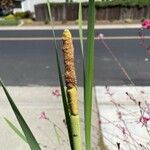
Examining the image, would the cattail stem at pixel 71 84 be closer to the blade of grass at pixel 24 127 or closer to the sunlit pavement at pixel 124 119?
the blade of grass at pixel 24 127

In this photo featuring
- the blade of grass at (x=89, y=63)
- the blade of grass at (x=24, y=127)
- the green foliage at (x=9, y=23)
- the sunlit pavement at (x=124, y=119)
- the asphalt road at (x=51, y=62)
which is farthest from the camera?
the green foliage at (x=9, y=23)

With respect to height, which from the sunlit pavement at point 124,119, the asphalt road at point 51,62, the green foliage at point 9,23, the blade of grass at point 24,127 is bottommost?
the green foliage at point 9,23

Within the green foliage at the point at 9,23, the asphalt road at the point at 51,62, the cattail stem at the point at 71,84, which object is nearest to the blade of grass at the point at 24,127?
the cattail stem at the point at 71,84

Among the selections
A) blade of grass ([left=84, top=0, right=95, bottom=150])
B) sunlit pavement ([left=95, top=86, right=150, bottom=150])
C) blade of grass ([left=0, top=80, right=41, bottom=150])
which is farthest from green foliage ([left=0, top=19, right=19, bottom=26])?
blade of grass ([left=84, top=0, right=95, bottom=150])

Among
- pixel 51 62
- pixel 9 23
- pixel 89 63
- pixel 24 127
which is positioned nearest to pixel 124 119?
pixel 24 127

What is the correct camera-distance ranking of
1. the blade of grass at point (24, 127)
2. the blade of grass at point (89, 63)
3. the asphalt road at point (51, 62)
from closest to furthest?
the blade of grass at point (89, 63) < the blade of grass at point (24, 127) < the asphalt road at point (51, 62)

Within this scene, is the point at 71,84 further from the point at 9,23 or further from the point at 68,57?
the point at 9,23

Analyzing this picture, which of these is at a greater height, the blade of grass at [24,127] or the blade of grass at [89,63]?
the blade of grass at [89,63]

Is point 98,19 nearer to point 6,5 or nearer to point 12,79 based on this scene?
point 6,5

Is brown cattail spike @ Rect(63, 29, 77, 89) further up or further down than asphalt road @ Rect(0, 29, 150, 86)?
further up

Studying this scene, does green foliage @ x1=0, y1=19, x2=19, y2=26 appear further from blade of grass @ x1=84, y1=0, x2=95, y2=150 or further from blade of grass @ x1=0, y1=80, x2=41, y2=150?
blade of grass @ x1=84, y1=0, x2=95, y2=150
